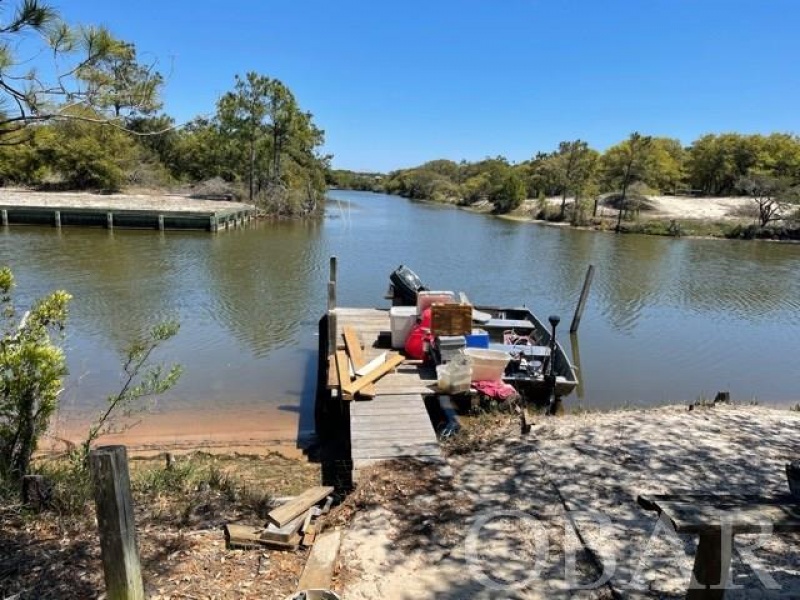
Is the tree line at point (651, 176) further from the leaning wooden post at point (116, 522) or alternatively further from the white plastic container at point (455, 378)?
the leaning wooden post at point (116, 522)

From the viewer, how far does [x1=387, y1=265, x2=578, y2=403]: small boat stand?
28.0ft

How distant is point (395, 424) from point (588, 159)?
56.5 metres

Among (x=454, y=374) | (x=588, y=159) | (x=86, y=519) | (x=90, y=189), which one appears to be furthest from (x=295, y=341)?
(x=588, y=159)

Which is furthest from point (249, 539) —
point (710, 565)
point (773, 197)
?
point (773, 197)

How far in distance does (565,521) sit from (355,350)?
538 centimetres

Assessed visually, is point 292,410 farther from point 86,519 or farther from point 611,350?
point 611,350

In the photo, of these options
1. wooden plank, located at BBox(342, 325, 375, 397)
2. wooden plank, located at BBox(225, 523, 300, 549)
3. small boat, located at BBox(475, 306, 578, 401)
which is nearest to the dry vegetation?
wooden plank, located at BBox(225, 523, 300, 549)

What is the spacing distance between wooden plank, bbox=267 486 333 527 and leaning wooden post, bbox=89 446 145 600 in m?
1.38

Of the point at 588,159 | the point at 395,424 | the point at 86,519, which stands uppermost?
the point at 588,159

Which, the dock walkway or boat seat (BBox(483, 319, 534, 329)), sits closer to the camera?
the dock walkway

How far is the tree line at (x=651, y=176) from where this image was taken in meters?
46.6

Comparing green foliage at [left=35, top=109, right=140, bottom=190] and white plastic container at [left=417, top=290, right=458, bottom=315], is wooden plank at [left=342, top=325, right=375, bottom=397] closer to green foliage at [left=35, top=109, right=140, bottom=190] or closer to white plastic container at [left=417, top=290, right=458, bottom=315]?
white plastic container at [left=417, top=290, right=458, bottom=315]

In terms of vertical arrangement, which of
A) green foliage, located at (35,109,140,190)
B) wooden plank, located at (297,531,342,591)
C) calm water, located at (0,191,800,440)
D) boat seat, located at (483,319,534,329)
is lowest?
calm water, located at (0,191,800,440)

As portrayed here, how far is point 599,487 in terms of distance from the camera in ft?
15.5
